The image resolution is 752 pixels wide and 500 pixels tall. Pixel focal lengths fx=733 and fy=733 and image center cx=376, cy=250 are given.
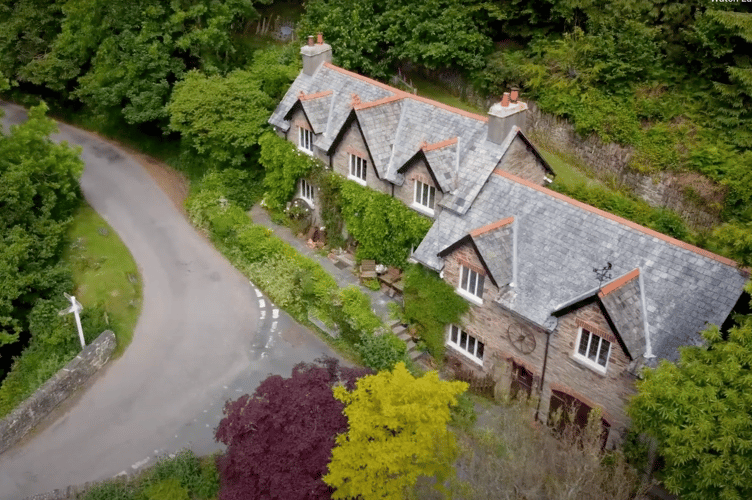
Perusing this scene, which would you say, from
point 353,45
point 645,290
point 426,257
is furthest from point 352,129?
point 645,290

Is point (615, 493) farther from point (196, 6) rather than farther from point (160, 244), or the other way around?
point (196, 6)

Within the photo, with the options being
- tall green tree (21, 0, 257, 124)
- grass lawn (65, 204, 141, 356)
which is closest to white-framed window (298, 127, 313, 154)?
tall green tree (21, 0, 257, 124)

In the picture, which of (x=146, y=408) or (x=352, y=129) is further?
(x=352, y=129)

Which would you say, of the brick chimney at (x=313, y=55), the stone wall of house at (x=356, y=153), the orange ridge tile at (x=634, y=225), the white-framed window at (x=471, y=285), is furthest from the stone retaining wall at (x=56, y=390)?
the orange ridge tile at (x=634, y=225)

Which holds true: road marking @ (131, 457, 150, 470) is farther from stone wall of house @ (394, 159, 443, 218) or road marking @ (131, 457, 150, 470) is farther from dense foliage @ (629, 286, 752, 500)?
dense foliage @ (629, 286, 752, 500)

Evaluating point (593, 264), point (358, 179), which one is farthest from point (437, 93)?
point (593, 264)

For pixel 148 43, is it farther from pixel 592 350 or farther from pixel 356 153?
pixel 592 350
